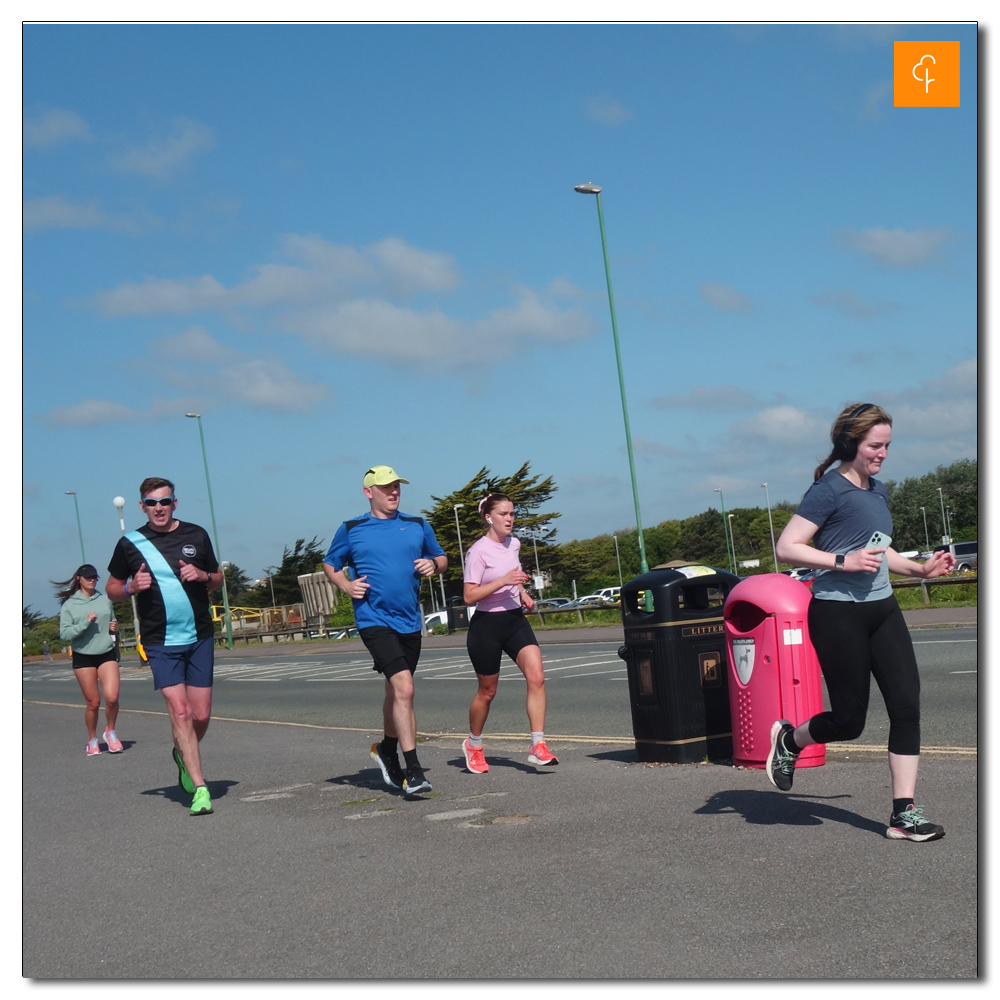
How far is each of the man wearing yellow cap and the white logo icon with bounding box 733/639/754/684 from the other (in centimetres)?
192

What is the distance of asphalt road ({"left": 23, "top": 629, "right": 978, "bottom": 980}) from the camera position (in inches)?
145

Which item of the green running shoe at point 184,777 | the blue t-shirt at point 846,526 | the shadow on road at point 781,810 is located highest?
the blue t-shirt at point 846,526

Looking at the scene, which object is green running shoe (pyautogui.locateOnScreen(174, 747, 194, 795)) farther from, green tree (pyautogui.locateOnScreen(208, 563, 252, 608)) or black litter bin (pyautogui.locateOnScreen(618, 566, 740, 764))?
green tree (pyautogui.locateOnScreen(208, 563, 252, 608))

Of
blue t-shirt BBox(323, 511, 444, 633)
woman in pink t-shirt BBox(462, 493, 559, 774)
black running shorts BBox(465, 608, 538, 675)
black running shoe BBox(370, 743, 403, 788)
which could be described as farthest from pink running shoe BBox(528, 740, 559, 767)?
blue t-shirt BBox(323, 511, 444, 633)

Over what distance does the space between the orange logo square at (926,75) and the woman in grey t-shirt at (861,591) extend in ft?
5.61

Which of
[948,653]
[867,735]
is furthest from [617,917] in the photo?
[948,653]

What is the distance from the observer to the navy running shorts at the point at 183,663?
23.1 ft

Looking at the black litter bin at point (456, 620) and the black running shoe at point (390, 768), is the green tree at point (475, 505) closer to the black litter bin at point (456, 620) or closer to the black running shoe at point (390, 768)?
the black litter bin at point (456, 620)

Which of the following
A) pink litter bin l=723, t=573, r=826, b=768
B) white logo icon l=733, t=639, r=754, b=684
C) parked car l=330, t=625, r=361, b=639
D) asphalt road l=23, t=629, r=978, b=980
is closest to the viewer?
asphalt road l=23, t=629, r=978, b=980

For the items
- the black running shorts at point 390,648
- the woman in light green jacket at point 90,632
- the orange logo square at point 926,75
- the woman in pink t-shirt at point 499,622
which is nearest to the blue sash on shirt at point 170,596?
the black running shorts at point 390,648

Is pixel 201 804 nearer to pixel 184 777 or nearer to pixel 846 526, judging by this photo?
pixel 184 777

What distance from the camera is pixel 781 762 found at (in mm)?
5367

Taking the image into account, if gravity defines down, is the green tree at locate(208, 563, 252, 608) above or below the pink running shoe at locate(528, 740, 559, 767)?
below

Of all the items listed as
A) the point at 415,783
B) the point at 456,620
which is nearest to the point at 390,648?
the point at 415,783
